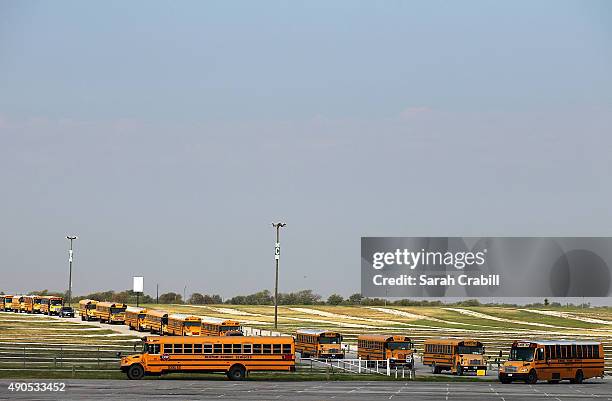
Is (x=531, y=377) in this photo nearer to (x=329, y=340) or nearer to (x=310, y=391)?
(x=310, y=391)

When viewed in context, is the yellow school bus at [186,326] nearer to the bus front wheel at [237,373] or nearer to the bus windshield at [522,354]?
the bus front wheel at [237,373]

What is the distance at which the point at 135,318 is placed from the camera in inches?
5207

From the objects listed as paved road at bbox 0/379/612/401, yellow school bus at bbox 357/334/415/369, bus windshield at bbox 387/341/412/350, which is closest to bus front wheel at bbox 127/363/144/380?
paved road at bbox 0/379/612/401

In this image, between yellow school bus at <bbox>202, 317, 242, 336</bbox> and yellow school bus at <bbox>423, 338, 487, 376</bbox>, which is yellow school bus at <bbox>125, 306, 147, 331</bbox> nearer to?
yellow school bus at <bbox>202, 317, 242, 336</bbox>

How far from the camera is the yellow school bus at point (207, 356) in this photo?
242 ft

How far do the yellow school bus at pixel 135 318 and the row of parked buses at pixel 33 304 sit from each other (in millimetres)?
24837

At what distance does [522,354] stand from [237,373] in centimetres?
2062

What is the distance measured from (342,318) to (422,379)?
89.9 metres

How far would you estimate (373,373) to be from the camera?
83562 mm

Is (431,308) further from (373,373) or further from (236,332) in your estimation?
(373,373)

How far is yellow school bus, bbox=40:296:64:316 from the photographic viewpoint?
159 meters

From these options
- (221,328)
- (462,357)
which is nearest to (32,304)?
(221,328)

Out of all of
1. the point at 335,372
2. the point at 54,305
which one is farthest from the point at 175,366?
the point at 54,305

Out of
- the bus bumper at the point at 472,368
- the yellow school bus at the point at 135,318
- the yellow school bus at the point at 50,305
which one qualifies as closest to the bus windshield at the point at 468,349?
the bus bumper at the point at 472,368
